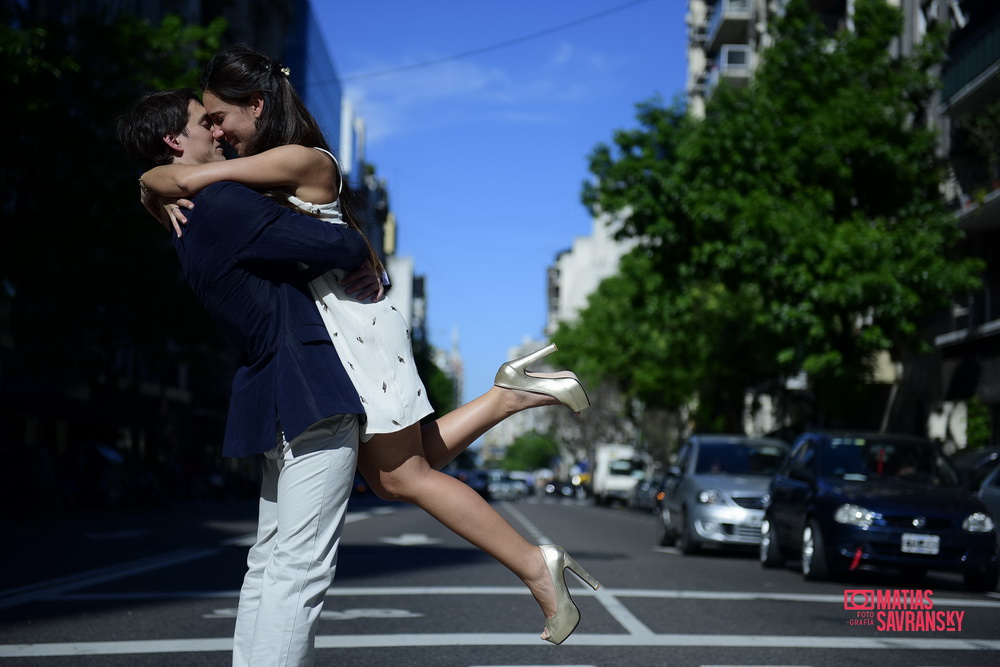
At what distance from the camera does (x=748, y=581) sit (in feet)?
40.2

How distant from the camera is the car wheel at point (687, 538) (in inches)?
659

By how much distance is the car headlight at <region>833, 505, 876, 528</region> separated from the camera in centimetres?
1205

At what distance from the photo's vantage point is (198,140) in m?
3.90

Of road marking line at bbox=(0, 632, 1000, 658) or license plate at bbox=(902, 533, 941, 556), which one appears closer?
road marking line at bbox=(0, 632, 1000, 658)

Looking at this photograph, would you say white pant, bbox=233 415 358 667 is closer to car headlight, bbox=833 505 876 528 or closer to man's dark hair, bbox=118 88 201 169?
man's dark hair, bbox=118 88 201 169

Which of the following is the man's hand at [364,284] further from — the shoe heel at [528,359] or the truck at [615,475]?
the truck at [615,475]

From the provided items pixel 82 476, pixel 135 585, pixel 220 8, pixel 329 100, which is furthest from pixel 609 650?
pixel 329 100

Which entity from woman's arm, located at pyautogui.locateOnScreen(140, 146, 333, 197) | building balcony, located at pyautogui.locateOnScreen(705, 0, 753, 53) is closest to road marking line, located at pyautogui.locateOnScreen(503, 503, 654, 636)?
woman's arm, located at pyautogui.locateOnScreen(140, 146, 333, 197)

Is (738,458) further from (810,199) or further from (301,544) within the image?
(301,544)

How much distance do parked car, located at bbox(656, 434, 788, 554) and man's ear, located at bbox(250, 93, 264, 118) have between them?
44.1ft

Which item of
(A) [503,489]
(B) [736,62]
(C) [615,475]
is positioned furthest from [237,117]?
(A) [503,489]

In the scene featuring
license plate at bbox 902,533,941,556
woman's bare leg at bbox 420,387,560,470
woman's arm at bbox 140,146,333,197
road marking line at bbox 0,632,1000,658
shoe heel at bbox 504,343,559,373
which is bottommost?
license plate at bbox 902,533,941,556

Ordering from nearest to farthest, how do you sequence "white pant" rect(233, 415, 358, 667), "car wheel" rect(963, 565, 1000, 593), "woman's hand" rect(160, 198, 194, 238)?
"white pant" rect(233, 415, 358, 667) → "woman's hand" rect(160, 198, 194, 238) → "car wheel" rect(963, 565, 1000, 593)

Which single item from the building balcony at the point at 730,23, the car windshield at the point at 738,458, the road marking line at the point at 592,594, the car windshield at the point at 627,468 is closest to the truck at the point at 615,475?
the car windshield at the point at 627,468
